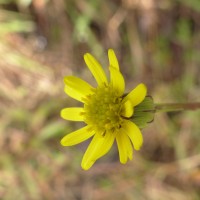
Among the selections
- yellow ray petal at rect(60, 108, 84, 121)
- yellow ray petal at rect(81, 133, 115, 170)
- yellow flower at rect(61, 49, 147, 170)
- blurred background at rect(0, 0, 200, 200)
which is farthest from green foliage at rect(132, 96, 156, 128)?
blurred background at rect(0, 0, 200, 200)

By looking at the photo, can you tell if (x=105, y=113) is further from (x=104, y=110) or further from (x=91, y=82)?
(x=91, y=82)

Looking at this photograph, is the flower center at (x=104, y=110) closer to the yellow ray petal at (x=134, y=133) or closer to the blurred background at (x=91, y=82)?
the yellow ray petal at (x=134, y=133)

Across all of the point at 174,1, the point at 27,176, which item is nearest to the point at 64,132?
the point at 27,176

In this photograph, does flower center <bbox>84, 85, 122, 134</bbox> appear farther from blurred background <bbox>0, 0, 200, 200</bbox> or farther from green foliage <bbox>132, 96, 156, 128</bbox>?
blurred background <bbox>0, 0, 200, 200</bbox>

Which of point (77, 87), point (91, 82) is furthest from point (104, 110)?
point (91, 82)

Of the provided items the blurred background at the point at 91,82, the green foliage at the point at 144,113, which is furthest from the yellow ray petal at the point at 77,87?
the blurred background at the point at 91,82

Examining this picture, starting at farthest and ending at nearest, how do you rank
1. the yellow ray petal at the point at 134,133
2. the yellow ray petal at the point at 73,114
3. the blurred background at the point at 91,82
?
1. the blurred background at the point at 91,82
2. the yellow ray petal at the point at 73,114
3. the yellow ray petal at the point at 134,133

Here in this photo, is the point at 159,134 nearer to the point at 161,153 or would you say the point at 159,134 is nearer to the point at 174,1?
the point at 161,153
